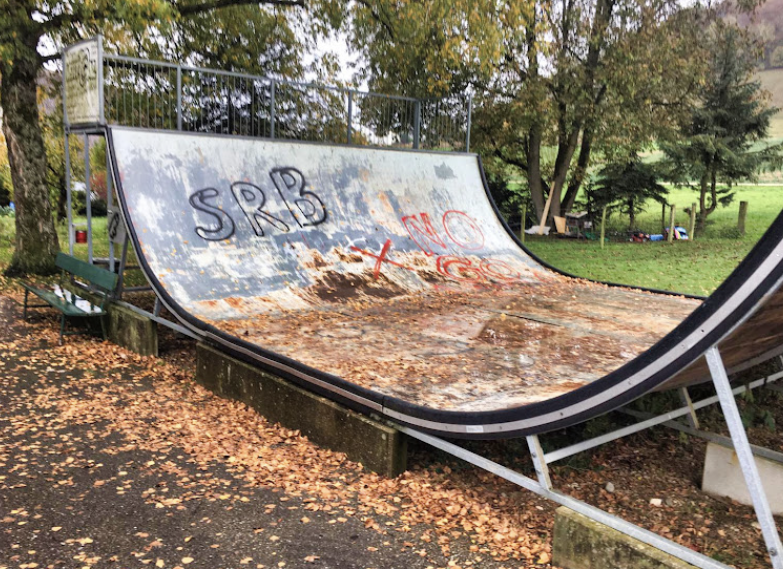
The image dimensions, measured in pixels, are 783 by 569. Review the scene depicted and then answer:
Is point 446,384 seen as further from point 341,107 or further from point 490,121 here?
point 490,121

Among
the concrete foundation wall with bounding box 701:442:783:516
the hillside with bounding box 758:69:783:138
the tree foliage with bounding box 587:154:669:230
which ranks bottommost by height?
the concrete foundation wall with bounding box 701:442:783:516

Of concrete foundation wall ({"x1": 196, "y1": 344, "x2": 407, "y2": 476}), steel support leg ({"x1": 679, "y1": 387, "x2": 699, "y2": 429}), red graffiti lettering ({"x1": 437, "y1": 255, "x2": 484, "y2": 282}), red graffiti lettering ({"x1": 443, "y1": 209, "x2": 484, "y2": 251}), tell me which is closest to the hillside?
red graffiti lettering ({"x1": 443, "y1": 209, "x2": 484, "y2": 251})

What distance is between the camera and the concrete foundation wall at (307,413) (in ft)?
14.5

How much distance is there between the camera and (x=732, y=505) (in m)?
4.11

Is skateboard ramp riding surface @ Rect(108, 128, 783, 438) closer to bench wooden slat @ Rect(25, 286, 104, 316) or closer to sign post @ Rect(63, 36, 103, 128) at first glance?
sign post @ Rect(63, 36, 103, 128)

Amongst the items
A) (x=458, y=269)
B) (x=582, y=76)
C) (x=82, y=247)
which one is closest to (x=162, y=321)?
(x=458, y=269)

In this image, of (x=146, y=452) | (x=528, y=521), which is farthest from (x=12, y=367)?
(x=528, y=521)

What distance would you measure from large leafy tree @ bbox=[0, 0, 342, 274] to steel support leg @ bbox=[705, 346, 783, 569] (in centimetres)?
967

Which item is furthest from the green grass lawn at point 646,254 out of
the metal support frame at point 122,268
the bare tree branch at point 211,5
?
Result: the bare tree branch at point 211,5

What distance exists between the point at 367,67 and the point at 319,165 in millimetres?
9459

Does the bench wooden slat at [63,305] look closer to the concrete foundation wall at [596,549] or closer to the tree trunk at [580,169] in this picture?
the concrete foundation wall at [596,549]

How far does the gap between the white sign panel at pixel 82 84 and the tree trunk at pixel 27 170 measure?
9.02 feet

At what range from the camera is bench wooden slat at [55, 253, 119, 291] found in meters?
7.75

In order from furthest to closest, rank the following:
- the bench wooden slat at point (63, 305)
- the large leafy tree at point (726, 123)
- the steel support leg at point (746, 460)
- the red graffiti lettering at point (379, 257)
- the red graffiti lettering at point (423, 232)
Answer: the large leafy tree at point (726, 123) < the red graffiti lettering at point (423, 232) < the red graffiti lettering at point (379, 257) < the bench wooden slat at point (63, 305) < the steel support leg at point (746, 460)
